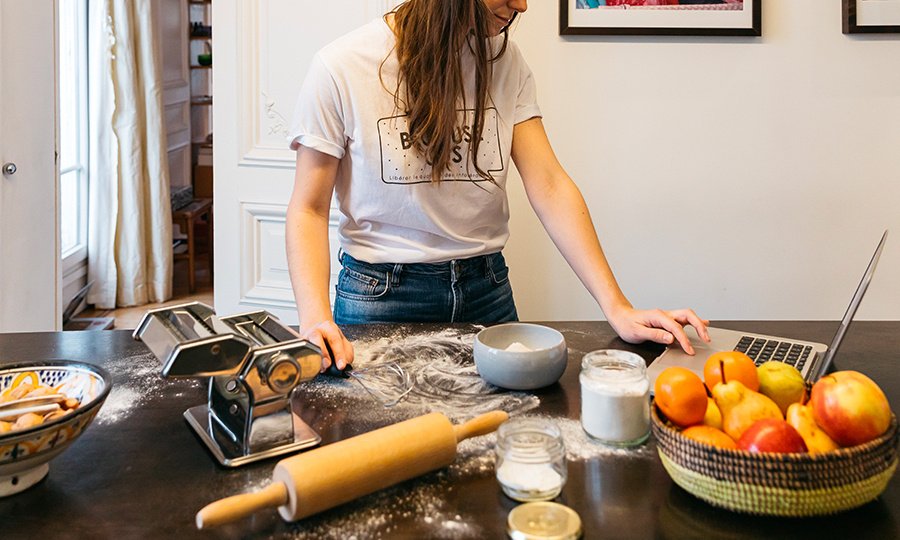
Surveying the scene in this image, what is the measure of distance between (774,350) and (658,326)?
0.63 feet

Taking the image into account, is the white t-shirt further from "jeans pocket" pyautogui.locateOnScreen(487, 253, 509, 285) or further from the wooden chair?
the wooden chair

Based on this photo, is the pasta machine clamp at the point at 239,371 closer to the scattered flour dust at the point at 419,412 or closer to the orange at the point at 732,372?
the scattered flour dust at the point at 419,412

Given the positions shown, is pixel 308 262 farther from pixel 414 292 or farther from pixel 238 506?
pixel 238 506

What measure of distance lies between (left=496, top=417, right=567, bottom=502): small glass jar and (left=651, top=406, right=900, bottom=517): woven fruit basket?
0.14 m

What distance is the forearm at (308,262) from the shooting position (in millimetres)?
1582

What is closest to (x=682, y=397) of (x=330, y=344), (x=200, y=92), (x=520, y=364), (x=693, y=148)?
Answer: (x=520, y=364)

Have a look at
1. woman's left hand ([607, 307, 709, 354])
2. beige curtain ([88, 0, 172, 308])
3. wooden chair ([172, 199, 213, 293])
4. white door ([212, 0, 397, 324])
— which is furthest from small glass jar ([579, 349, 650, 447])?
wooden chair ([172, 199, 213, 293])

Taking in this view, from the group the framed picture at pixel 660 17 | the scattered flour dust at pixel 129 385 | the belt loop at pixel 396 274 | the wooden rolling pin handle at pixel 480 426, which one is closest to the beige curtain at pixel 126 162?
the framed picture at pixel 660 17

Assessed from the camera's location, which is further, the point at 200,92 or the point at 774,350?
the point at 200,92

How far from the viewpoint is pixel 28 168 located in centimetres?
330

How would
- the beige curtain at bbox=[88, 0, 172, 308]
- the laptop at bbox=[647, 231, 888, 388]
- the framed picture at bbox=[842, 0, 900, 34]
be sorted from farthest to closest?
1. the beige curtain at bbox=[88, 0, 172, 308]
2. the framed picture at bbox=[842, 0, 900, 34]
3. the laptop at bbox=[647, 231, 888, 388]

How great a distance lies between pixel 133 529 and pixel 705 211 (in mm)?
2470

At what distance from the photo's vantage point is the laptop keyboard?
1.42m

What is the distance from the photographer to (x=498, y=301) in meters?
1.86
